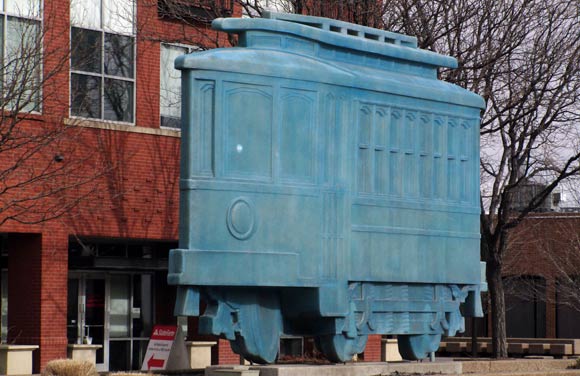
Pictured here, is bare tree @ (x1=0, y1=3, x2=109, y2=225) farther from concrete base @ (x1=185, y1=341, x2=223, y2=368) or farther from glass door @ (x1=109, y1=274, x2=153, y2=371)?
concrete base @ (x1=185, y1=341, x2=223, y2=368)

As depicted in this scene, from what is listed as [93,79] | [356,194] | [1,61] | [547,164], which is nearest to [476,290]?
[356,194]

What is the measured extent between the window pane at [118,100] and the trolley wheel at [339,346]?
1303 cm

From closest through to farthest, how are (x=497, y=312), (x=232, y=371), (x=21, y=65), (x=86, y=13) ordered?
(x=232, y=371) < (x=21, y=65) < (x=86, y=13) < (x=497, y=312)

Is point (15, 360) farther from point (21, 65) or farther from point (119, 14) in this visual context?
point (119, 14)

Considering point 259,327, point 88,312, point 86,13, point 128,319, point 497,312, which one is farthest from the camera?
point 497,312

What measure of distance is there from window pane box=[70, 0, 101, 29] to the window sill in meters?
2.36

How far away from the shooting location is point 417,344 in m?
20.3

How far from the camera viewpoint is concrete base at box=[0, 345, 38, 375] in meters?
27.5

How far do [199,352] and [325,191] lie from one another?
14.4m

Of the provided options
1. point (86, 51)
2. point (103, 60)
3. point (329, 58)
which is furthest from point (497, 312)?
point (329, 58)

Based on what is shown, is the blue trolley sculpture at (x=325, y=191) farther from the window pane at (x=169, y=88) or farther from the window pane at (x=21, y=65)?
the window pane at (x=169, y=88)

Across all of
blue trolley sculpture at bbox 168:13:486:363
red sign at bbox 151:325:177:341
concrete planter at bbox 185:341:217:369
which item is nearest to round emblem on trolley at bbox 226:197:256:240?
blue trolley sculpture at bbox 168:13:486:363

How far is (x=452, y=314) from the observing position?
2077cm

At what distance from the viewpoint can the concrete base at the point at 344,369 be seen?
18.1 metres
